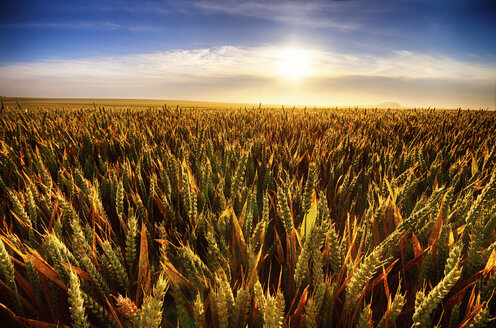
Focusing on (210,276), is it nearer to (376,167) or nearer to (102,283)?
(102,283)

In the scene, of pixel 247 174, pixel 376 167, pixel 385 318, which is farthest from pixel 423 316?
pixel 376 167

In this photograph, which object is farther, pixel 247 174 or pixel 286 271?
pixel 247 174

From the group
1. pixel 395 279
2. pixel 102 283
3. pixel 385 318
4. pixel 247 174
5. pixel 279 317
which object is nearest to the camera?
pixel 279 317

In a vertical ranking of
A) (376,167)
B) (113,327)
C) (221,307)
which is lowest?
(113,327)

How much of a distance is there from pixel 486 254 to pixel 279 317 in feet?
1.88

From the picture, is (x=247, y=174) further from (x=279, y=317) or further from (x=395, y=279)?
(x=279, y=317)

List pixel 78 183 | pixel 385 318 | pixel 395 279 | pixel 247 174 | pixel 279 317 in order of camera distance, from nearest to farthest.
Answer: pixel 279 317 → pixel 385 318 → pixel 395 279 → pixel 78 183 → pixel 247 174

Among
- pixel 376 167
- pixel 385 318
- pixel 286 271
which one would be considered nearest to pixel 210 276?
pixel 286 271

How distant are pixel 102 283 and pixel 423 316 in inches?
26.8

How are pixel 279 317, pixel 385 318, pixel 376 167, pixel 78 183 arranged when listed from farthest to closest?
pixel 376 167 → pixel 78 183 → pixel 385 318 → pixel 279 317

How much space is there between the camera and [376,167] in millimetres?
1538

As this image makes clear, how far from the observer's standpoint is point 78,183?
1096 mm

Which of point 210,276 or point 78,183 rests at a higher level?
point 78,183

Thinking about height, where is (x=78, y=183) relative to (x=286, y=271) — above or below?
above
